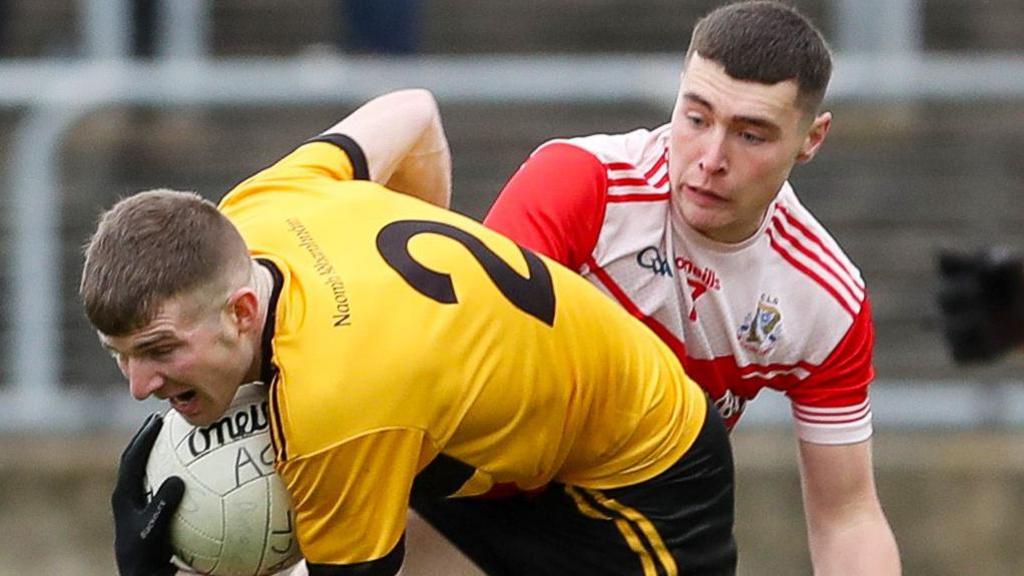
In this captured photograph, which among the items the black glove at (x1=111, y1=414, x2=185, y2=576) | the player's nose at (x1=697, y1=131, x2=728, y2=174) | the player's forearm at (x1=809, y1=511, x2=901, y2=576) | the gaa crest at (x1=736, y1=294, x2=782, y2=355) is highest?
the player's nose at (x1=697, y1=131, x2=728, y2=174)

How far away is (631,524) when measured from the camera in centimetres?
537

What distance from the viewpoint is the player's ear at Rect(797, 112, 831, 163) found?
219 inches

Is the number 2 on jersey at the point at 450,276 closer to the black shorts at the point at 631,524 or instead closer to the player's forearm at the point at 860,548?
the black shorts at the point at 631,524

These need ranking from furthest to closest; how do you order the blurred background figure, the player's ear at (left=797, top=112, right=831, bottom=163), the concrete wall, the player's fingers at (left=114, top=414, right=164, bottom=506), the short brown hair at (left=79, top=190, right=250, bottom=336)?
the blurred background figure
the concrete wall
the player's ear at (left=797, top=112, right=831, bottom=163)
the player's fingers at (left=114, top=414, right=164, bottom=506)
the short brown hair at (left=79, top=190, right=250, bottom=336)

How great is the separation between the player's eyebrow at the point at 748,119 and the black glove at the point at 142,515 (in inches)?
53.2

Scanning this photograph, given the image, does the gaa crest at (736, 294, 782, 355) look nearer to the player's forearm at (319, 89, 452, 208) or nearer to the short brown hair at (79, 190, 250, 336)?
the player's forearm at (319, 89, 452, 208)

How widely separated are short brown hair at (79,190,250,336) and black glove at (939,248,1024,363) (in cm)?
266

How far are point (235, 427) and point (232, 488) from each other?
0.12 meters

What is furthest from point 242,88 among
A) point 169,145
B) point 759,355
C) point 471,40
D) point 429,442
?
point 429,442

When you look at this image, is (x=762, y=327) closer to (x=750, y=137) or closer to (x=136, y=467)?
(x=750, y=137)

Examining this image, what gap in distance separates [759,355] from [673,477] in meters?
0.45

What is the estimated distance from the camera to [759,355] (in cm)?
565

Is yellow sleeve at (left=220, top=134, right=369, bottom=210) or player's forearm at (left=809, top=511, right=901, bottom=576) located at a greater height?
yellow sleeve at (left=220, top=134, right=369, bottom=210)

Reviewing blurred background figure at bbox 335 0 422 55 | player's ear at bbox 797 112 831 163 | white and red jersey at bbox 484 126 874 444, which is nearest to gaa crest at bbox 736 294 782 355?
white and red jersey at bbox 484 126 874 444
